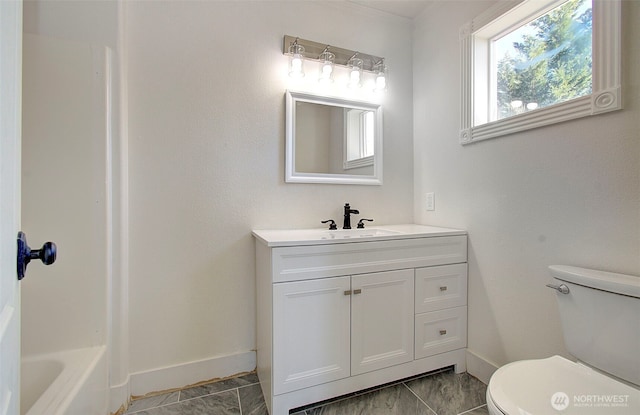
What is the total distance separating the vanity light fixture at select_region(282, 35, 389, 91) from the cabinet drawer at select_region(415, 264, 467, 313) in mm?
1305

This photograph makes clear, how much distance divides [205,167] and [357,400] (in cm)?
153

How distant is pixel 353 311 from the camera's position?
58.9 inches

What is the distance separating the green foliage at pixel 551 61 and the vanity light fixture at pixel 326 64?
104 cm

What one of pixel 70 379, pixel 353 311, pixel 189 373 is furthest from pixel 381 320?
pixel 70 379

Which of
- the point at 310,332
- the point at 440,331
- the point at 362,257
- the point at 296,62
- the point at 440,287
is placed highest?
the point at 296,62

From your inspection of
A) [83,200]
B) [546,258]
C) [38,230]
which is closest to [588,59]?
[546,258]

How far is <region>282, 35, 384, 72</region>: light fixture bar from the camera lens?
1.87 meters

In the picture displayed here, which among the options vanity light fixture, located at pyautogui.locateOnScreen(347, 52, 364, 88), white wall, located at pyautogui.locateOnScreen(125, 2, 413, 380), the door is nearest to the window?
vanity light fixture, located at pyautogui.locateOnScreen(347, 52, 364, 88)

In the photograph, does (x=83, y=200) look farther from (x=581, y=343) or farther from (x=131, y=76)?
Result: (x=581, y=343)

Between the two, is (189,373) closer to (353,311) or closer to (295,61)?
(353,311)

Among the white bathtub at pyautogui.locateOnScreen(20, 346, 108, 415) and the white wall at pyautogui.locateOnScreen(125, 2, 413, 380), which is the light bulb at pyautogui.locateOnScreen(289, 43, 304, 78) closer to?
the white wall at pyautogui.locateOnScreen(125, 2, 413, 380)

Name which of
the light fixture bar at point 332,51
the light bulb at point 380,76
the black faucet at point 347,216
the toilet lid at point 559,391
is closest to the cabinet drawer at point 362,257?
the black faucet at point 347,216

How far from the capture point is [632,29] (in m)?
1.11

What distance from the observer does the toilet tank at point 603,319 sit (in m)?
0.99
